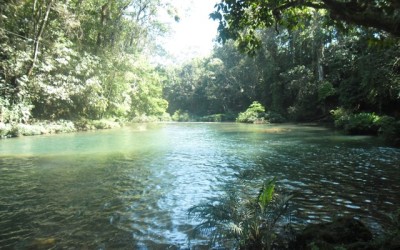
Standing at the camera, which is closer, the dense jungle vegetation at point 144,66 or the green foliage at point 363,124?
the dense jungle vegetation at point 144,66

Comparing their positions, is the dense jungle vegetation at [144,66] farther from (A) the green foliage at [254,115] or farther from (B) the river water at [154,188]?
(B) the river water at [154,188]

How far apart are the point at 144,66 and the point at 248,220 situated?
37094 mm

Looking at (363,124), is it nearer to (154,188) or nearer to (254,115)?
(154,188)

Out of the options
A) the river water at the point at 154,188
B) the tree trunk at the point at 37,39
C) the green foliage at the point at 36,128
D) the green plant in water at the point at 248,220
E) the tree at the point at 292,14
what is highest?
the tree trunk at the point at 37,39

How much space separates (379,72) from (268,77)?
24963 millimetres

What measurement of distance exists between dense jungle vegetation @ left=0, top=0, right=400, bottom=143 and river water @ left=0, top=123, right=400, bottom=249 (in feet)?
11.4

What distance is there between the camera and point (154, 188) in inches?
339

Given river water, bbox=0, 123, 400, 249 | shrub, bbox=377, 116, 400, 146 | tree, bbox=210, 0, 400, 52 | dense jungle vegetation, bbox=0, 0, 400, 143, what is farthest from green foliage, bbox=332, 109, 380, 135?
tree, bbox=210, 0, 400, 52

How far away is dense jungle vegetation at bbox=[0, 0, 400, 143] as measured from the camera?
15.4 metres

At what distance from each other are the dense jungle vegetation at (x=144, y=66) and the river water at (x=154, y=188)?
3.49m

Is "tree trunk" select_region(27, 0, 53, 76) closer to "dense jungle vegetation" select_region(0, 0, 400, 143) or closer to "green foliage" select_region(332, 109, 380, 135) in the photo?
"dense jungle vegetation" select_region(0, 0, 400, 143)

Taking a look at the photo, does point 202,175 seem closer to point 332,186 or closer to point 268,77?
point 332,186

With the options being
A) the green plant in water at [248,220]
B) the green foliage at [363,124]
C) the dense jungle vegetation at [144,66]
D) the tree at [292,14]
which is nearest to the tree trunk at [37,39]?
the dense jungle vegetation at [144,66]

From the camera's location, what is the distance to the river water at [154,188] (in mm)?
5582
